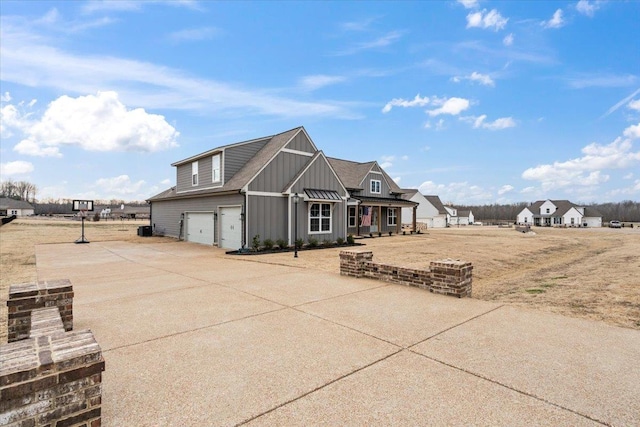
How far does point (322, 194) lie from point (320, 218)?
144 centimetres

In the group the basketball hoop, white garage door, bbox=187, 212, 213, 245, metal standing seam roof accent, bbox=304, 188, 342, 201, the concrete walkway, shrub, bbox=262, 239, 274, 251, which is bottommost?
the concrete walkway

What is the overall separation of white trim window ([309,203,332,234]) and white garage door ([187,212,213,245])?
18.9 feet

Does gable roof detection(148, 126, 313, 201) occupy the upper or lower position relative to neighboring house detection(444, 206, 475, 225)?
upper

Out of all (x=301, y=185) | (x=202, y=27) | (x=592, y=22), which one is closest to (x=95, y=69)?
(x=202, y=27)

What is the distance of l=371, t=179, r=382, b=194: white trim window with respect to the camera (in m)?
29.2

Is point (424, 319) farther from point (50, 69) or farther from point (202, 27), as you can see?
point (50, 69)

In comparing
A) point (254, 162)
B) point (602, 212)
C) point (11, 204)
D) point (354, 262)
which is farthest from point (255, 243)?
point (602, 212)

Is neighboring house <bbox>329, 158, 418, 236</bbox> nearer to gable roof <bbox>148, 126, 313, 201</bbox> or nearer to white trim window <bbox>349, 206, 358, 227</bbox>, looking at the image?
white trim window <bbox>349, 206, 358, 227</bbox>

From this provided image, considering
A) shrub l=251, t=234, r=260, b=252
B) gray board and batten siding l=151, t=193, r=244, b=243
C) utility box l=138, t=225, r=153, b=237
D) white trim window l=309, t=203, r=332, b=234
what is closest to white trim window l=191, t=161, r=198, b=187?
gray board and batten siding l=151, t=193, r=244, b=243

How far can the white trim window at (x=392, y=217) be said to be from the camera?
102 feet

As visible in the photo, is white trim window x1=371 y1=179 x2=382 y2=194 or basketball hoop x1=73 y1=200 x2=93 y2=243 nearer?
basketball hoop x1=73 y1=200 x2=93 y2=243

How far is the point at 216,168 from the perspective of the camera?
18984mm

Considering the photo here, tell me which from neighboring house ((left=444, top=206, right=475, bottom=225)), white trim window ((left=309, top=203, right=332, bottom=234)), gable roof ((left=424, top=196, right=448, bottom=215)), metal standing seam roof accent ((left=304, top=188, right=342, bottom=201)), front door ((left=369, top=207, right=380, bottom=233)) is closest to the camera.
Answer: metal standing seam roof accent ((left=304, top=188, right=342, bottom=201))

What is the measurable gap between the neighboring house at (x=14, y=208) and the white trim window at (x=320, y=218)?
107 m
